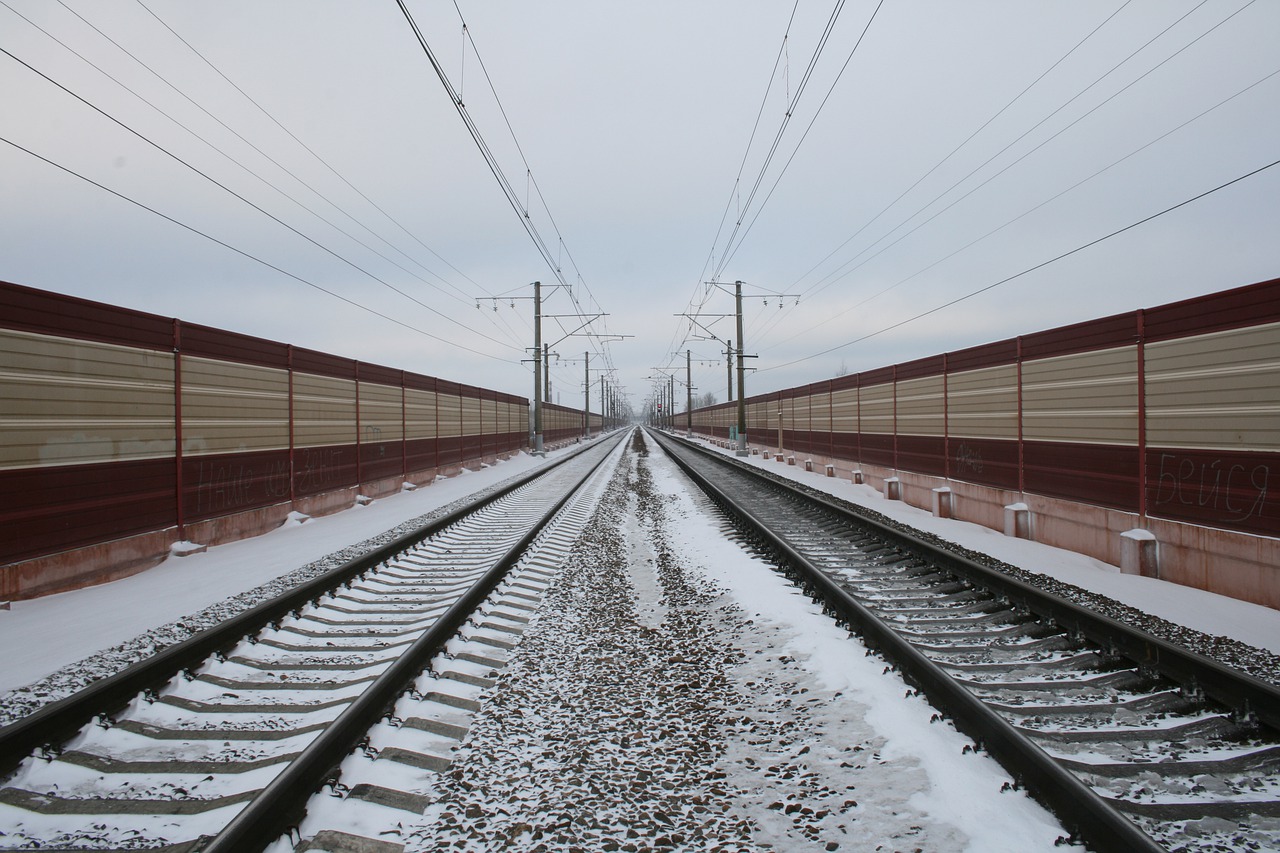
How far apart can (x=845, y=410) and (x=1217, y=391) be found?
14321 mm

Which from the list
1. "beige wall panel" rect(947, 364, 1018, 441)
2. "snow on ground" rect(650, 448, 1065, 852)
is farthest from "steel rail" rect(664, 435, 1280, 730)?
"beige wall panel" rect(947, 364, 1018, 441)

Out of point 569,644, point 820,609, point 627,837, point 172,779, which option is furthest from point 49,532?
point 820,609

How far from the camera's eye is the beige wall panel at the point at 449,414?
21828 mm

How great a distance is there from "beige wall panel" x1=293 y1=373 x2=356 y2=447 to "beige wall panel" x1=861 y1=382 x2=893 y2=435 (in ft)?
47.0

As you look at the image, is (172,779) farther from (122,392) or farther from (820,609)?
(122,392)

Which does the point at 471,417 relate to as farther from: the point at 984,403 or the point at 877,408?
the point at 984,403

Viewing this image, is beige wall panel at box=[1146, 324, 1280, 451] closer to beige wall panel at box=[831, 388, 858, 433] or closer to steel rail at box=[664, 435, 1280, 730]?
steel rail at box=[664, 435, 1280, 730]

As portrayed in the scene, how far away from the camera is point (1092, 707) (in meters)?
3.72

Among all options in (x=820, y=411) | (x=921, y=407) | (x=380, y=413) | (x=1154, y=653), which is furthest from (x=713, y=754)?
(x=820, y=411)

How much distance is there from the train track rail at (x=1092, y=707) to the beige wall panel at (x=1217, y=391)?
321 cm

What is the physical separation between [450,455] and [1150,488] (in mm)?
20558

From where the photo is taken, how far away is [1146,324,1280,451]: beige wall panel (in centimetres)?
616

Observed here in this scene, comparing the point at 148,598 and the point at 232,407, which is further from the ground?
the point at 232,407

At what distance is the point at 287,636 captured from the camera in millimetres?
5078
